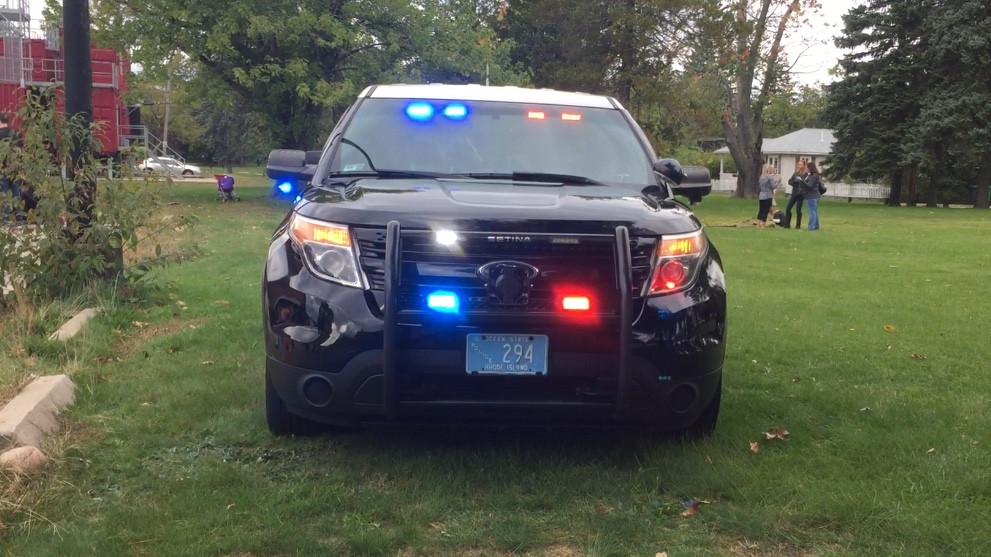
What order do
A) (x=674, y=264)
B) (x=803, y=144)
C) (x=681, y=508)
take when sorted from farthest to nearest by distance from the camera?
1. (x=803, y=144)
2. (x=674, y=264)
3. (x=681, y=508)

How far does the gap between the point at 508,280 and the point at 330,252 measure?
0.74m

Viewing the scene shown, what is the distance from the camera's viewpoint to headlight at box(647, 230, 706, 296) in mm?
3795

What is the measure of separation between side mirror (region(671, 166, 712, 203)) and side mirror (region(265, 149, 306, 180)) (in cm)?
212

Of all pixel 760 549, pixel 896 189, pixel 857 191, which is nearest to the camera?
pixel 760 549

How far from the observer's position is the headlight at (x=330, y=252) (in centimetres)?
370

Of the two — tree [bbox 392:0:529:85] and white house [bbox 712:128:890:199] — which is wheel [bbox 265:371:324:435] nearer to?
tree [bbox 392:0:529:85]

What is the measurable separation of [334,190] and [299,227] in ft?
1.27

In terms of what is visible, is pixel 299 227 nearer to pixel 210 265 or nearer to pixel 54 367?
pixel 54 367

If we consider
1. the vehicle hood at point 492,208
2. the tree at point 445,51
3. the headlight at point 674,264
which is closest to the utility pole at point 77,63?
the vehicle hood at point 492,208

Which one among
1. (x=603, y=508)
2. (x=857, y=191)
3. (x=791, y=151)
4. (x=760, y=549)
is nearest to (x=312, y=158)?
(x=603, y=508)

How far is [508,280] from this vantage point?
3.61 metres

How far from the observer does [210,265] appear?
36.9 ft

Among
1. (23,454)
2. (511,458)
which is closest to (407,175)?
(511,458)

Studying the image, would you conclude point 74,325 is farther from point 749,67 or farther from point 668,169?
point 749,67
